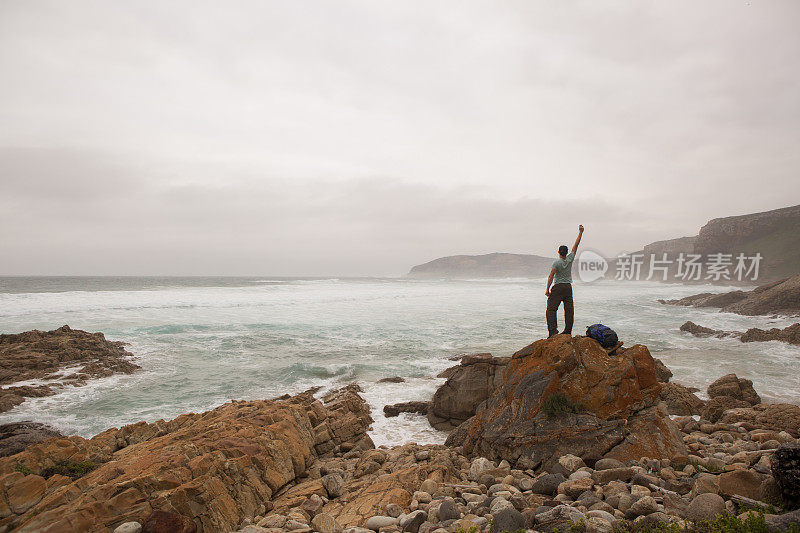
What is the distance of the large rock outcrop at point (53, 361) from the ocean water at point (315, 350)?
0.69 meters

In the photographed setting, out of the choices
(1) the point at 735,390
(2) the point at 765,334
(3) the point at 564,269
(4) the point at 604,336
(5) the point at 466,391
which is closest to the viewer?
(4) the point at 604,336

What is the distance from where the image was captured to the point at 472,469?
6336 mm

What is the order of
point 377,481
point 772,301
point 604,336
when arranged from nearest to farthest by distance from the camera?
point 377,481, point 604,336, point 772,301

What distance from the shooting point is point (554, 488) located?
16.4ft

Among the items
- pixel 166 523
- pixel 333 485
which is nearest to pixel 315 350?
pixel 333 485

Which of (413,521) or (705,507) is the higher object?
(705,507)

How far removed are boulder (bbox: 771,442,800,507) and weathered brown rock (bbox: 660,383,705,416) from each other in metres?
6.94

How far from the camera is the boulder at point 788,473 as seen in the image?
348 cm

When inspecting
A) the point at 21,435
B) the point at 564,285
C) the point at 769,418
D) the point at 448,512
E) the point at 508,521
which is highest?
the point at 564,285

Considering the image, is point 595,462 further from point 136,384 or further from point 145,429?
point 136,384

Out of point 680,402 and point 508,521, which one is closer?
point 508,521

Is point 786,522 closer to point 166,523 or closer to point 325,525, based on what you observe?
point 325,525

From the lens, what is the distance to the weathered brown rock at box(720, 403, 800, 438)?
7.44m

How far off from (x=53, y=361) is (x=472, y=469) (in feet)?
63.6
